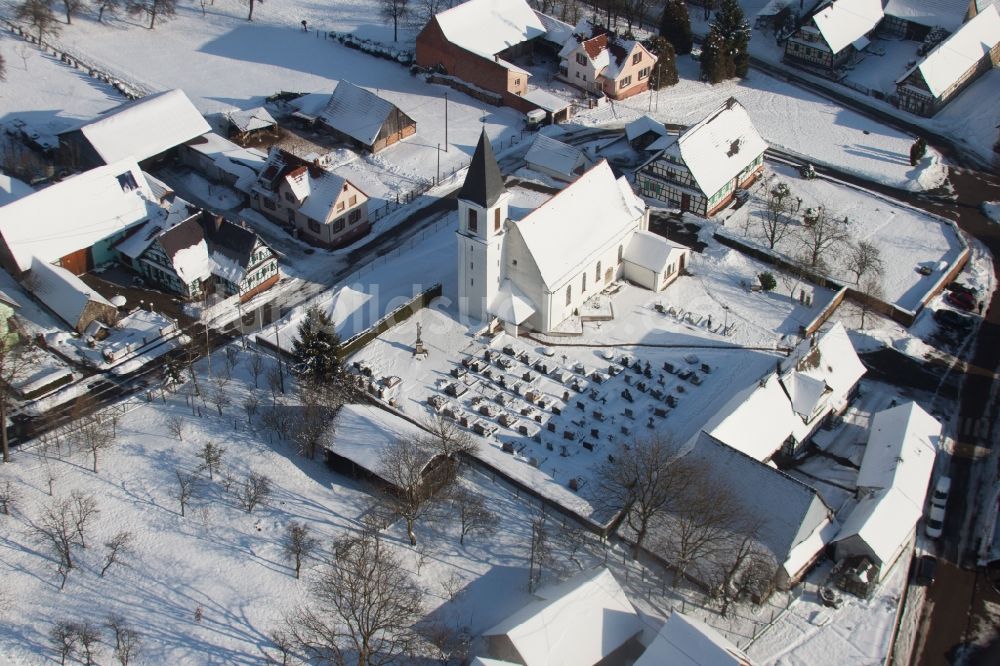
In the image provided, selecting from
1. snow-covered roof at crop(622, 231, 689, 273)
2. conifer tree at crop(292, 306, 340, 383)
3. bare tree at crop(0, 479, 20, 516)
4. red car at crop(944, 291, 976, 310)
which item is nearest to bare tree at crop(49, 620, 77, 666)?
bare tree at crop(0, 479, 20, 516)

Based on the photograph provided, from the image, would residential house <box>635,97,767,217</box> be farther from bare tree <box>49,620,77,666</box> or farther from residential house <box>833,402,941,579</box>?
bare tree <box>49,620,77,666</box>

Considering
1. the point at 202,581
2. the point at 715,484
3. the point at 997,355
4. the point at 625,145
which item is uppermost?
the point at 625,145

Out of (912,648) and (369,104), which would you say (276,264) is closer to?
(369,104)

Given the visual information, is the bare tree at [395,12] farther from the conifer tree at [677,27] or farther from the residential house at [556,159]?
the residential house at [556,159]

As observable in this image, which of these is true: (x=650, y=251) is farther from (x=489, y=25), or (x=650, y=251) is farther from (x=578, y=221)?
(x=489, y=25)

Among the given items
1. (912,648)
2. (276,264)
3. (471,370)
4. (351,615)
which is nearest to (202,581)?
(351,615)

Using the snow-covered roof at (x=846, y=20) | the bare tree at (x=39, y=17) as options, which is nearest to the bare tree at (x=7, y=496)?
the bare tree at (x=39, y=17)
